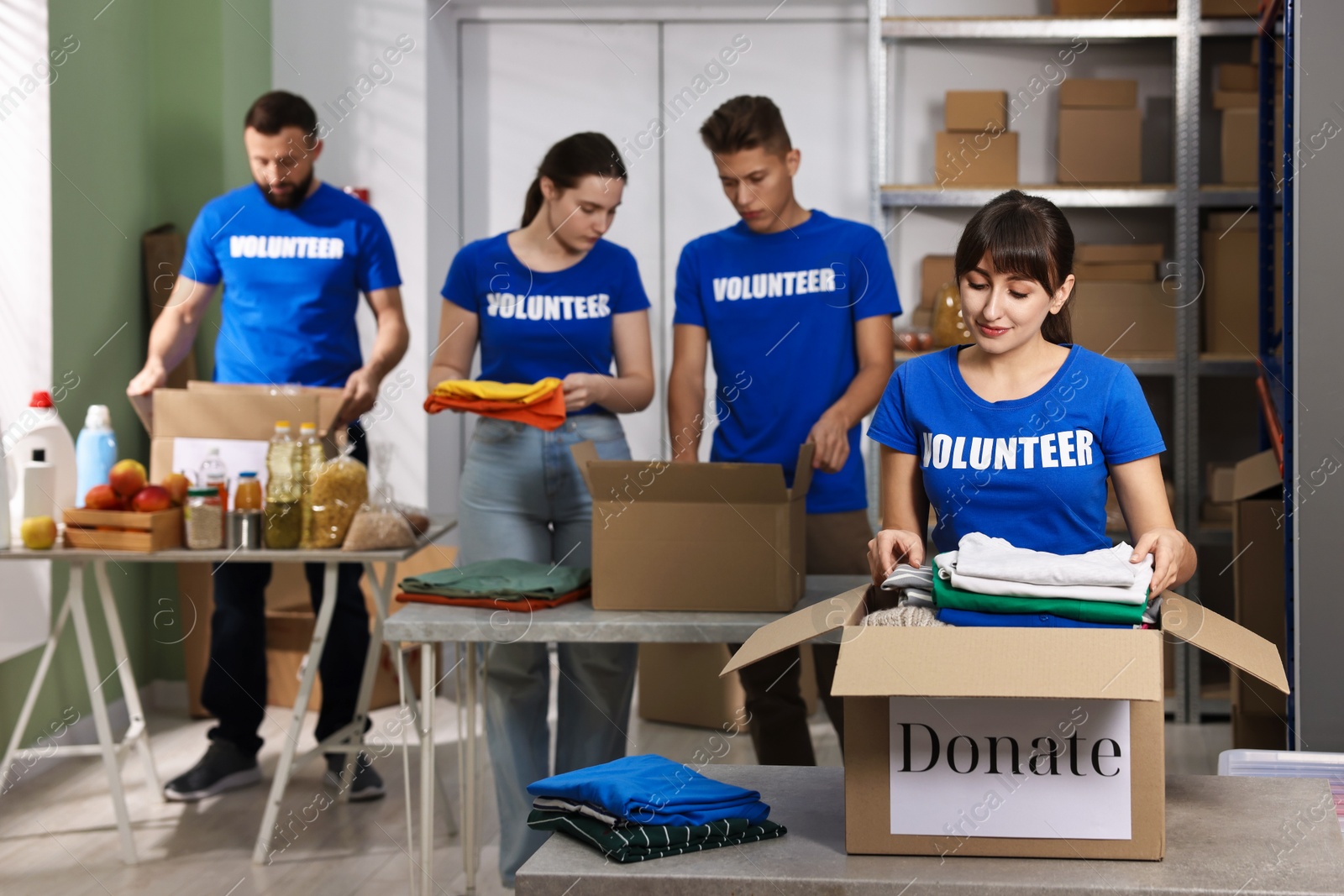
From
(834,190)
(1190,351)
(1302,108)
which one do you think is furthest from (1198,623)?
(834,190)

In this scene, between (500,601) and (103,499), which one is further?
(103,499)

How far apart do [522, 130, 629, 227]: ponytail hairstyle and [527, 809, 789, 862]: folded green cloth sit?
1.39m

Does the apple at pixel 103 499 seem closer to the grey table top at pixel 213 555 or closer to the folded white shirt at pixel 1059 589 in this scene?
the grey table top at pixel 213 555

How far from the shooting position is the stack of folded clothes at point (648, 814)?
122 cm

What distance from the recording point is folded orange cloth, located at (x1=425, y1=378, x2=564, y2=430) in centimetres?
221

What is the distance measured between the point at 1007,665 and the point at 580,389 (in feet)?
4.20

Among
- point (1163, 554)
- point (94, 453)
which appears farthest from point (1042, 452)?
point (94, 453)

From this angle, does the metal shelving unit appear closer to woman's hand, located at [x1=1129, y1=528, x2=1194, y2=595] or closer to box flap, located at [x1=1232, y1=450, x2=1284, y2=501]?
box flap, located at [x1=1232, y1=450, x2=1284, y2=501]

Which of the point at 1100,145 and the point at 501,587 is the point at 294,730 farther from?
the point at 1100,145

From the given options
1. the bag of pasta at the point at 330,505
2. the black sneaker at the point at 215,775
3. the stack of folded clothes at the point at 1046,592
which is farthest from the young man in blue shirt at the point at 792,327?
the black sneaker at the point at 215,775

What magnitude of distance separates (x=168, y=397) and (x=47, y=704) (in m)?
1.21

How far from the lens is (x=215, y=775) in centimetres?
315

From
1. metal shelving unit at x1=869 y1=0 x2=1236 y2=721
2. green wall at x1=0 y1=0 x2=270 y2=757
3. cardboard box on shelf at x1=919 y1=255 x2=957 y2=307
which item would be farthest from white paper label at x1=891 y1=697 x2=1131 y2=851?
cardboard box on shelf at x1=919 y1=255 x2=957 y2=307

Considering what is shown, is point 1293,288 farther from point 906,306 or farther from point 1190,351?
point 906,306
